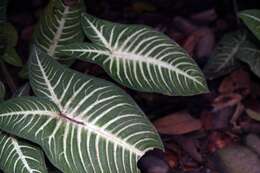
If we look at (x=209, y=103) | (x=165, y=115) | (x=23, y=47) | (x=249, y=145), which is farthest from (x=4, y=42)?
(x=249, y=145)

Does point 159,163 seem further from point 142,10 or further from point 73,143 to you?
point 142,10

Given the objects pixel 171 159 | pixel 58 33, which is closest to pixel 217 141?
pixel 171 159

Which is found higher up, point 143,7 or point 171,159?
point 143,7

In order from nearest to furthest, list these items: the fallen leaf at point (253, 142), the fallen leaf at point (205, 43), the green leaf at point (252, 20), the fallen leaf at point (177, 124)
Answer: the green leaf at point (252, 20), the fallen leaf at point (253, 142), the fallen leaf at point (177, 124), the fallen leaf at point (205, 43)

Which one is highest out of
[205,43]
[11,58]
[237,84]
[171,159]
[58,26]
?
[58,26]

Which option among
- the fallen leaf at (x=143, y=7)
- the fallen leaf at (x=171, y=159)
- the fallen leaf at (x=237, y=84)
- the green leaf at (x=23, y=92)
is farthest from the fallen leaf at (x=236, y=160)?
the fallen leaf at (x=143, y=7)

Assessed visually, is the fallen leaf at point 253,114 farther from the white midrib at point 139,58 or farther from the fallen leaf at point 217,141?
the white midrib at point 139,58

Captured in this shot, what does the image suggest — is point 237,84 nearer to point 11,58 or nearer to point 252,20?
point 252,20
